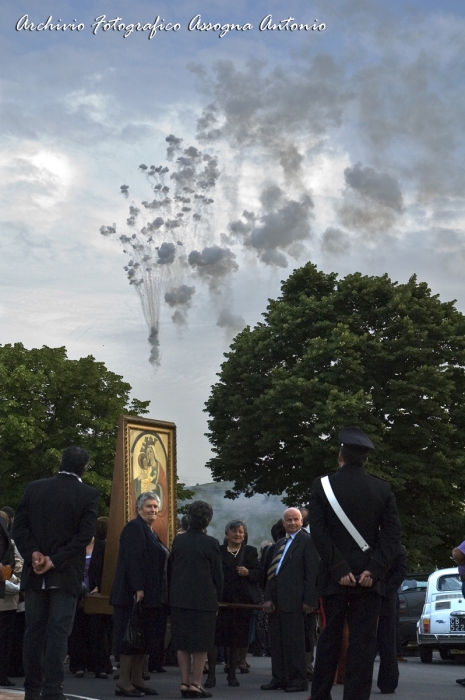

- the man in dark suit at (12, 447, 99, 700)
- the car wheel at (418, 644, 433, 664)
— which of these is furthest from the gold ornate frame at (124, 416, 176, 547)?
the car wheel at (418, 644, 433, 664)

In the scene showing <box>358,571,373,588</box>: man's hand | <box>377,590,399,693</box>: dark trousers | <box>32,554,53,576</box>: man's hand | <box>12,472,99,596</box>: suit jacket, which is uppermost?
<box>12,472,99,596</box>: suit jacket

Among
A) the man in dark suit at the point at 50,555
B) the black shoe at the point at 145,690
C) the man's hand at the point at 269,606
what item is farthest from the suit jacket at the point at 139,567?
the man in dark suit at the point at 50,555

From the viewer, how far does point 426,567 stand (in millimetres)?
40156

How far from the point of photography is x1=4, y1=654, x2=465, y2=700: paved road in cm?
1195

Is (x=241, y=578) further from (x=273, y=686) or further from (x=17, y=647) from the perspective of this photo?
(x=17, y=647)

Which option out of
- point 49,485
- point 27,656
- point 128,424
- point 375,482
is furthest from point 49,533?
point 128,424

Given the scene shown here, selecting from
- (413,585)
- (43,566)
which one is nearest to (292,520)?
(43,566)

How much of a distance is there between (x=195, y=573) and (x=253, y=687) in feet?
7.74

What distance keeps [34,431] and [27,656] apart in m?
44.3

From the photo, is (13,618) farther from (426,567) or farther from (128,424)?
(426,567)

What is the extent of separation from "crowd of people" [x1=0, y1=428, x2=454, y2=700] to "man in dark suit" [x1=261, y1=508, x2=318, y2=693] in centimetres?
1

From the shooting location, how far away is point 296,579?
13453 millimetres

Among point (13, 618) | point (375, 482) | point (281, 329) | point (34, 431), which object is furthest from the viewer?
point (34, 431)

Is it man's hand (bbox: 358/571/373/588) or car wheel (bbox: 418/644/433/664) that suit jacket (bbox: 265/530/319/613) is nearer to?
man's hand (bbox: 358/571/373/588)
